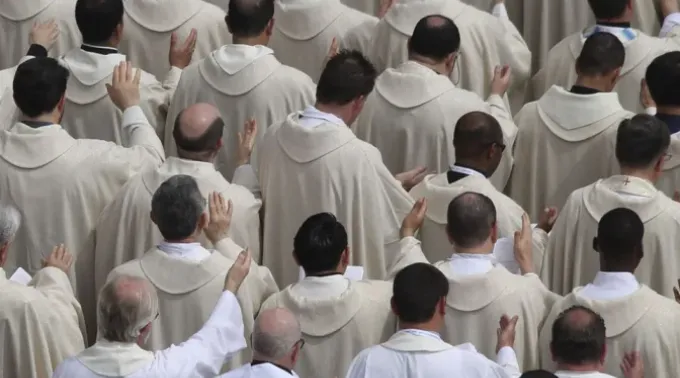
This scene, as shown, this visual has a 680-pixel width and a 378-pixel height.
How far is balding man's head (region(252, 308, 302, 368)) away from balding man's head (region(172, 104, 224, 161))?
162 centimetres

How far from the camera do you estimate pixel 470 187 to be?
9211 millimetres

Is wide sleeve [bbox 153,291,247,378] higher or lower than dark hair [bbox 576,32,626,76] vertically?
lower

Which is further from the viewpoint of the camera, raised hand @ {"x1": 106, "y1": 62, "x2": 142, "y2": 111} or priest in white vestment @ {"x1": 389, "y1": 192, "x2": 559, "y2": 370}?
raised hand @ {"x1": 106, "y1": 62, "x2": 142, "y2": 111}

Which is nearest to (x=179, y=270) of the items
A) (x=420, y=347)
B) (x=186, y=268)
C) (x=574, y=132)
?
(x=186, y=268)

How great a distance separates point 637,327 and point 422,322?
1013 mm

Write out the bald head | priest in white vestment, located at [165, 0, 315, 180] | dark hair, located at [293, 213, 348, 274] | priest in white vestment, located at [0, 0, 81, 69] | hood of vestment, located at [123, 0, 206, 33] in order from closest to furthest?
the bald head → dark hair, located at [293, 213, 348, 274] → priest in white vestment, located at [165, 0, 315, 180] → hood of vestment, located at [123, 0, 206, 33] → priest in white vestment, located at [0, 0, 81, 69]

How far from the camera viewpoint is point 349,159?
30.8ft

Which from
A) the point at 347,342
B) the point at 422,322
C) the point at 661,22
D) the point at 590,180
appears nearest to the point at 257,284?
the point at 347,342

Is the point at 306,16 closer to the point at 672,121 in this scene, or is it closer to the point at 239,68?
the point at 239,68

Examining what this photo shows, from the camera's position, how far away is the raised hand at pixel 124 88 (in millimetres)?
9906

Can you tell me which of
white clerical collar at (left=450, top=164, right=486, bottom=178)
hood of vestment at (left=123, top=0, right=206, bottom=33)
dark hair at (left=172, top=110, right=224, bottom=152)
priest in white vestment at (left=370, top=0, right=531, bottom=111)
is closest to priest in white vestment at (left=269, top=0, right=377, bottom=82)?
priest in white vestment at (left=370, top=0, right=531, bottom=111)

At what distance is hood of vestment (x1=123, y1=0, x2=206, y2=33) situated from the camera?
1130 cm

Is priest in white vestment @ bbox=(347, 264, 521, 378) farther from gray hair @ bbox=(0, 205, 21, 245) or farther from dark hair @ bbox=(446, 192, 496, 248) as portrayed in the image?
gray hair @ bbox=(0, 205, 21, 245)

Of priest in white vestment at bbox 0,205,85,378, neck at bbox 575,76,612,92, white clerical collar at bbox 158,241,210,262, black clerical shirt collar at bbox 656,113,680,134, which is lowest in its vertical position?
priest in white vestment at bbox 0,205,85,378
